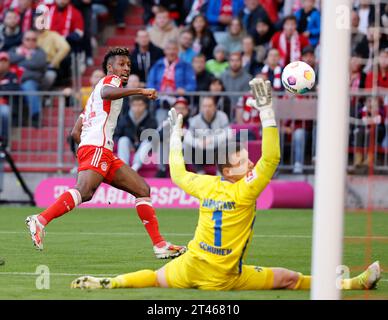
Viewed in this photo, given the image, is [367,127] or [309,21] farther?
[309,21]

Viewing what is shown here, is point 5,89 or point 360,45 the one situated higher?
point 360,45

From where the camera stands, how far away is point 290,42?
71.0ft

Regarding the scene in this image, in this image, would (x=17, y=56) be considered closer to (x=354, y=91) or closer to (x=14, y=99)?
(x=14, y=99)

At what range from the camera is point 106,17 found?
990 inches

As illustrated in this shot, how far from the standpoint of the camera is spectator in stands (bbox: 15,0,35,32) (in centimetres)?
2339

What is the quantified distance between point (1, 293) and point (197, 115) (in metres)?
11.2

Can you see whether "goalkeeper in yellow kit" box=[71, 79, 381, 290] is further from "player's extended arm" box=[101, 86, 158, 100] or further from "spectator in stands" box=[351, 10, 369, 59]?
"spectator in stands" box=[351, 10, 369, 59]

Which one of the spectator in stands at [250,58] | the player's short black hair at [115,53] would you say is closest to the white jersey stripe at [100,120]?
the player's short black hair at [115,53]

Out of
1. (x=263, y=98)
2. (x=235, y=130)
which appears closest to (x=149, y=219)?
(x=263, y=98)

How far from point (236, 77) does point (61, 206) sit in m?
9.90

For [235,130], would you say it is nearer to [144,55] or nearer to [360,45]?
[360,45]

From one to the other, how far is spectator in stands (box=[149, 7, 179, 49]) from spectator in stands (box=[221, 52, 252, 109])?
7.83 feet

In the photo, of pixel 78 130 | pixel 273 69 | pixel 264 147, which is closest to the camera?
pixel 264 147

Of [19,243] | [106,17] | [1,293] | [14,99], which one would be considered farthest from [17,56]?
[1,293]
